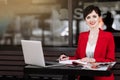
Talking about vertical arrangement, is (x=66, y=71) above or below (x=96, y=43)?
below

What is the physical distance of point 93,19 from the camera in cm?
332

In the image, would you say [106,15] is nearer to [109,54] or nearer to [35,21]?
[35,21]

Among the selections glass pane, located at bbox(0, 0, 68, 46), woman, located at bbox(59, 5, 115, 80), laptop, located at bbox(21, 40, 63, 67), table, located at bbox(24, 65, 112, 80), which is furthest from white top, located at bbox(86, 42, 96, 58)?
glass pane, located at bbox(0, 0, 68, 46)

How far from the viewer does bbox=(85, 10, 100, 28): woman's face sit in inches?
131

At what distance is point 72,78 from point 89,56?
1.01 ft

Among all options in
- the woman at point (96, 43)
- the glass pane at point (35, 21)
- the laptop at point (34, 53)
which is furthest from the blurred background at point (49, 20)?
the laptop at point (34, 53)

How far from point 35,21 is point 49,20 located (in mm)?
266

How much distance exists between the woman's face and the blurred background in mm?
1933

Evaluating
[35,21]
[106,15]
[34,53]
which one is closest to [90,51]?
[34,53]

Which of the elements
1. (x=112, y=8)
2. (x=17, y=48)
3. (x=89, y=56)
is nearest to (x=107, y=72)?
(x=89, y=56)

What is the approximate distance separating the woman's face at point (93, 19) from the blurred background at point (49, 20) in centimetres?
193

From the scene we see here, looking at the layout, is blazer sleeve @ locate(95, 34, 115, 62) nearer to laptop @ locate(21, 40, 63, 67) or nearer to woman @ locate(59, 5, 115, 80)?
woman @ locate(59, 5, 115, 80)

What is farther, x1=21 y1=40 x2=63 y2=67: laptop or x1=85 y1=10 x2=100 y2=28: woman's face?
x1=85 y1=10 x2=100 y2=28: woman's face

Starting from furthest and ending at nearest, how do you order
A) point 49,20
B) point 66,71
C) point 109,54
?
point 49,20 < point 109,54 < point 66,71
